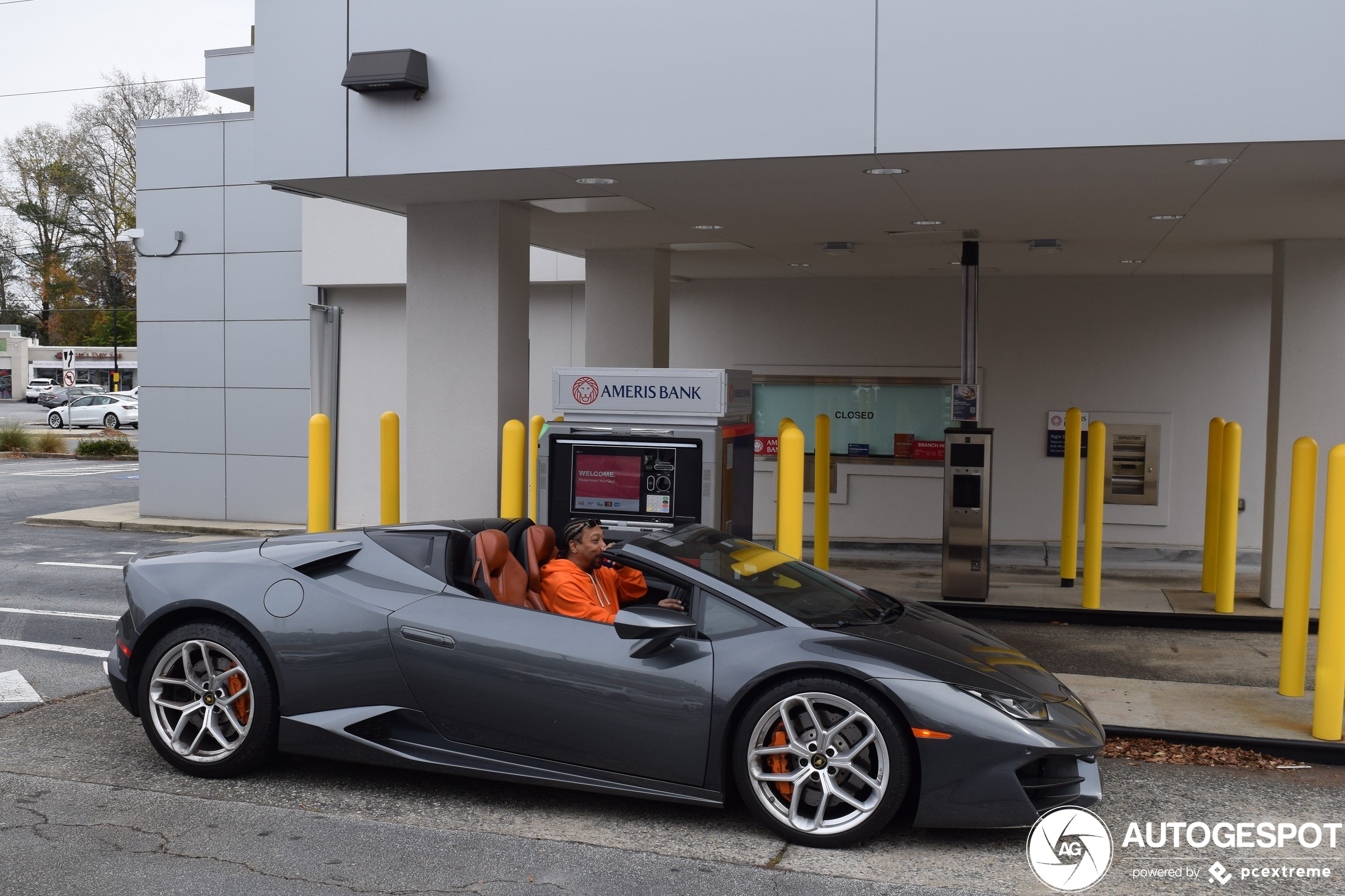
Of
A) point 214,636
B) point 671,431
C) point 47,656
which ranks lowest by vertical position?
point 47,656

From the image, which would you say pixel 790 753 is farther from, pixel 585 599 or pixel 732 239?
pixel 732 239

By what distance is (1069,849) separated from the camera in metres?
4.45

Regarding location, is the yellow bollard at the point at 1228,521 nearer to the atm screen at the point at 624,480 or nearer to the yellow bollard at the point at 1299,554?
the yellow bollard at the point at 1299,554

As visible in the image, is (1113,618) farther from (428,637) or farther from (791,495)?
(428,637)

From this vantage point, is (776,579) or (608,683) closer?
(608,683)

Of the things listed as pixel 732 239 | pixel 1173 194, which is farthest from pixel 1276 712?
pixel 732 239

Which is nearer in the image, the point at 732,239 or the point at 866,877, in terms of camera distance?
the point at 866,877

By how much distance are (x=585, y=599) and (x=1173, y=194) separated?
16.3 ft

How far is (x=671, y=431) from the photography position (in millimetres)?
7621

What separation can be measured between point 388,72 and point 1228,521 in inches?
298

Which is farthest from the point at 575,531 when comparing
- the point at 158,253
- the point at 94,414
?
the point at 94,414

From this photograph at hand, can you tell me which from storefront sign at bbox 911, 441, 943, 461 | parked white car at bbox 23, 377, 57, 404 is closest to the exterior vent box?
storefront sign at bbox 911, 441, 943, 461

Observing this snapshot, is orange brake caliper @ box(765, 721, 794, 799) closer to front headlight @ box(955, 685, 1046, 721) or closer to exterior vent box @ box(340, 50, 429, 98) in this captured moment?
front headlight @ box(955, 685, 1046, 721)

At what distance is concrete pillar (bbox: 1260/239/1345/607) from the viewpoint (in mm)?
9477
